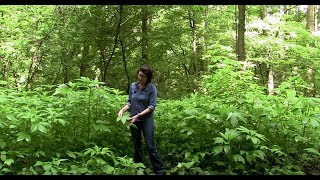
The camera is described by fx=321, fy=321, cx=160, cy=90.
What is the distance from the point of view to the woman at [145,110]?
18.4ft

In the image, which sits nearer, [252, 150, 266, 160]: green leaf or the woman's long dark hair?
[252, 150, 266, 160]: green leaf

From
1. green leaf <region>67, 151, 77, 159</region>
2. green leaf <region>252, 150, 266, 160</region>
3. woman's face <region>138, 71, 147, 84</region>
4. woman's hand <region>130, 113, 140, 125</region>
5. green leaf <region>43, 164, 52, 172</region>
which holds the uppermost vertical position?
woman's face <region>138, 71, 147, 84</region>

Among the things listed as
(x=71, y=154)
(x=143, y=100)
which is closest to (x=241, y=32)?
(x=143, y=100)

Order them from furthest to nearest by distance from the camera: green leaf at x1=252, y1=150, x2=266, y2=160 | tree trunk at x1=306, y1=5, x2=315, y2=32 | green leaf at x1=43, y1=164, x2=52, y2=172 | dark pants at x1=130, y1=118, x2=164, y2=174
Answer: tree trunk at x1=306, y1=5, x2=315, y2=32 → dark pants at x1=130, y1=118, x2=164, y2=174 → green leaf at x1=252, y1=150, x2=266, y2=160 → green leaf at x1=43, y1=164, x2=52, y2=172

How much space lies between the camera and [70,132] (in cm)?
636

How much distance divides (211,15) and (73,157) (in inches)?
578

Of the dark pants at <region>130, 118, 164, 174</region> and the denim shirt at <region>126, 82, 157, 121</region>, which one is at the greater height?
the denim shirt at <region>126, 82, 157, 121</region>

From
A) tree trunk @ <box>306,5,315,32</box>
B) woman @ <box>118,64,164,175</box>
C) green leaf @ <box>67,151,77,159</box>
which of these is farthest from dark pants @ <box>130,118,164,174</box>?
tree trunk @ <box>306,5,315,32</box>

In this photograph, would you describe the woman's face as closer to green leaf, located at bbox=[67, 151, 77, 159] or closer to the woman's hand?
the woman's hand

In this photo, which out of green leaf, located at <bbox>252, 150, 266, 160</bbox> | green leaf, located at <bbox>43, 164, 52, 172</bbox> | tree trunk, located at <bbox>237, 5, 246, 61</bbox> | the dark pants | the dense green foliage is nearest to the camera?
green leaf, located at <bbox>43, 164, 52, 172</bbox>

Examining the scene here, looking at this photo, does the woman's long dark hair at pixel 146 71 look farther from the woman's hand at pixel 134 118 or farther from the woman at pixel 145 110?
the woman's hand at pixel 134 118

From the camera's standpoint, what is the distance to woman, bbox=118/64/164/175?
5598mm
